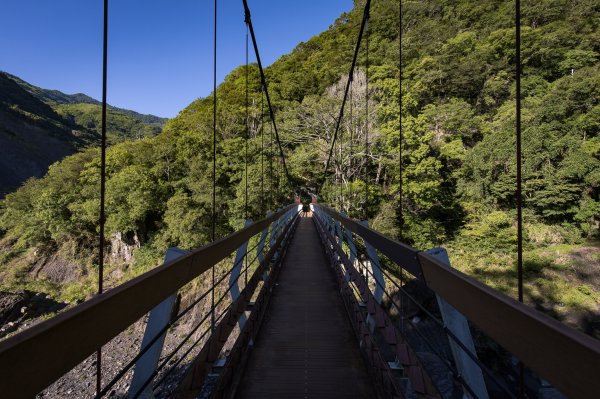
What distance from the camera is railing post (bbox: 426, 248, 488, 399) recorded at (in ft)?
3.14

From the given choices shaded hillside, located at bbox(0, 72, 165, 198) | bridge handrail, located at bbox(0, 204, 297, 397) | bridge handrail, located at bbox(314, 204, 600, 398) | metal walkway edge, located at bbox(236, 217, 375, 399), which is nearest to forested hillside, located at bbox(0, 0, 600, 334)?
metal walkway edge, located at bbox(236, 217, 375, 399)

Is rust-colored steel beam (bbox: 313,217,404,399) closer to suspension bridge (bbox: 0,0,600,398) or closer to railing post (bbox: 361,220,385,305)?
suspension bridge (bbox: 0,0,600,398)

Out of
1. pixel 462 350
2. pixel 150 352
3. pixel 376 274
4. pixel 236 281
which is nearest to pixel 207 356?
pixel 150 352

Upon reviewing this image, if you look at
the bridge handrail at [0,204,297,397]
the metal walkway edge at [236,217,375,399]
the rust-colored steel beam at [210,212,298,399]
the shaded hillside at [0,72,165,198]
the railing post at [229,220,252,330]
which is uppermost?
the shaded hillside at [0,72,165,198]

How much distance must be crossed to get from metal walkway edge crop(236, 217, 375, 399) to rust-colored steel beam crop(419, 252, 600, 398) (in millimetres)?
1238

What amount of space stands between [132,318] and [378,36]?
37.6m

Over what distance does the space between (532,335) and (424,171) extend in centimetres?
1694

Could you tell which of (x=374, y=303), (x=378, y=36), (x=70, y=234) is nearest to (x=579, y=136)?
(x=374, y=303)

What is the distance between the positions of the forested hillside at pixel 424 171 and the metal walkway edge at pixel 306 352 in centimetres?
777

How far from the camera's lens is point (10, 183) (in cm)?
3616

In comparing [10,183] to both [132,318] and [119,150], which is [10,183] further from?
[132,318]

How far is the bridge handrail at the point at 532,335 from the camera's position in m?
0.45

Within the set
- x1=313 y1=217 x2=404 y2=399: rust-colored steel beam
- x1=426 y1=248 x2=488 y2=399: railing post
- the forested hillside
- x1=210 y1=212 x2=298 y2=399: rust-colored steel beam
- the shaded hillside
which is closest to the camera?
x1=426 y1=248 x2=488 y2=399: railing post

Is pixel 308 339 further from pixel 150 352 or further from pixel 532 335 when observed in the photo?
pixel 532 335
